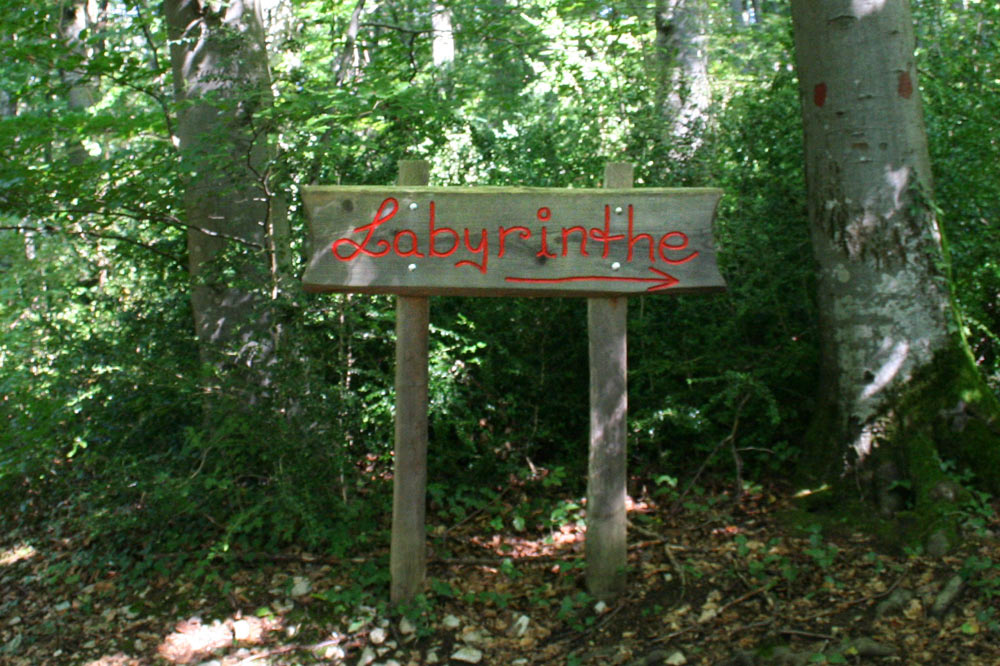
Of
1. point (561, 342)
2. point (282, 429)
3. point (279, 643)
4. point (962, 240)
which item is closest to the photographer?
point (279, 643)

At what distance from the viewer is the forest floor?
3.90 meters

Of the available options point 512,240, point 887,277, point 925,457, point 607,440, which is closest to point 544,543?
point 607,440

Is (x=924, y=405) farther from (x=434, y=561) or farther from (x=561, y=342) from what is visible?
(x=434, y=561)

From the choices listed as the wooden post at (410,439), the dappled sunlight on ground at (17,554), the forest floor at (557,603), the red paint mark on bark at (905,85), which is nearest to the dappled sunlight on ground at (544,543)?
the forest floor at (557,603)

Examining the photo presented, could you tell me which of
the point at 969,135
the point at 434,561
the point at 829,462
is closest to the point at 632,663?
the point at 434,561

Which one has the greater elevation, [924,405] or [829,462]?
[924,405]

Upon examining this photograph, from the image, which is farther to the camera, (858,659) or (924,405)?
(924,405)

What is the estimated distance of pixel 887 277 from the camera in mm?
4648

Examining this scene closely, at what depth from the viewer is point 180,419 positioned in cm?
593

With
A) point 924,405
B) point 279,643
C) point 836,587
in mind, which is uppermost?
point 924,405

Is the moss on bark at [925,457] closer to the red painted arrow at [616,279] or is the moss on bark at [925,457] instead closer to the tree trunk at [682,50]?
the red painted arrow at [616,279]

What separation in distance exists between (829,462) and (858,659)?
146 centimetres

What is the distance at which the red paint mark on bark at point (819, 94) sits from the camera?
4805 mm

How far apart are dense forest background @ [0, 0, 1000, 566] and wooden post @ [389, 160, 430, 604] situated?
575mm
